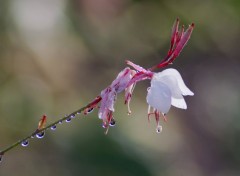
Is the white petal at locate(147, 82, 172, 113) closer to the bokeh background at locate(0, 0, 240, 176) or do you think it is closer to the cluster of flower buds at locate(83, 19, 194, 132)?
the cluster of flower buds at locate(83, 19, 194, 132)

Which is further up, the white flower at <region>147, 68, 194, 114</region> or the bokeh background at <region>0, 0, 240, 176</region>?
the bokeh background at <region>0, 0, 240, 176</region>

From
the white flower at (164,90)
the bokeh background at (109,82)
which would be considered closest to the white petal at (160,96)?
the white flower at (164,90)

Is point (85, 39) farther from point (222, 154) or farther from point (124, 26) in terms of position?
point (222, 154)

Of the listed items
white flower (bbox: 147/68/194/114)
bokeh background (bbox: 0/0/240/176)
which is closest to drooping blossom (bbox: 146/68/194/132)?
white flower (bbox: 147/68/194/114)

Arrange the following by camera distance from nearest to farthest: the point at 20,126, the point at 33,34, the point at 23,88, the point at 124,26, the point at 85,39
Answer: the point at 20,126
the point at 23,88
the point at 33,34
the point at 85,39
the point at 124,26

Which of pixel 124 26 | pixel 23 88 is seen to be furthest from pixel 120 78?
pixel 124 26

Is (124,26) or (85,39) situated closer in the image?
(85,39)
